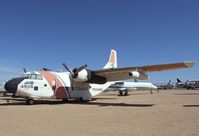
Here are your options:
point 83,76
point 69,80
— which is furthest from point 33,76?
point 83,76

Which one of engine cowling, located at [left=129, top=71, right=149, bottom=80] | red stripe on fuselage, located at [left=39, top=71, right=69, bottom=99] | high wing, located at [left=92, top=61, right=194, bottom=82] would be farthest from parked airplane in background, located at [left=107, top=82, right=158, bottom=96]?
engine cowling, located at [left=129, top=71, right=149, bottom=80]

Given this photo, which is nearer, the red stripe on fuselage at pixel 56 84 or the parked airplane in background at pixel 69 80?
the parked airplane in background at pixel 69 80

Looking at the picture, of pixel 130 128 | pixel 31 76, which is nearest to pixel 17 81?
pixel 31 76

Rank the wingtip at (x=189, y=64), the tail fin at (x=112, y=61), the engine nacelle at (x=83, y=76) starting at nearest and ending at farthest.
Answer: the wingtip at (x=189, y=64) → the engine nacelle at (x=83, y=76) → the tail fin at (x=112, y=61)

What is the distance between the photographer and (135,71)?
81.7 ft

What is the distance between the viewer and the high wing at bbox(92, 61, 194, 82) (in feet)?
75.8

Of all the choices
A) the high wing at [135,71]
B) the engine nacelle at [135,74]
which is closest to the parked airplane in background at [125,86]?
the high wing at [135,71]

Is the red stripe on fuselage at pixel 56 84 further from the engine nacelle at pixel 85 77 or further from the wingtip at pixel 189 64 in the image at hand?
the wingtip at pixel 189 64

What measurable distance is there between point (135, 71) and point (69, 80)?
6.63 meters

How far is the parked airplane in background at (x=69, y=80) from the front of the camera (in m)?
23.4

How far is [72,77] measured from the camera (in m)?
27.0

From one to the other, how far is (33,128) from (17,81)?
1339 centimetres

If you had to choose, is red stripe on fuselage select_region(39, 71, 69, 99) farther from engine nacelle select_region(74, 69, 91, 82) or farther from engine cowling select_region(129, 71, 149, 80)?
engine cowling select_region(129, 71, 149, 80)

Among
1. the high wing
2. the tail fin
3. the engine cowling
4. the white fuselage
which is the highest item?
the tail fin
